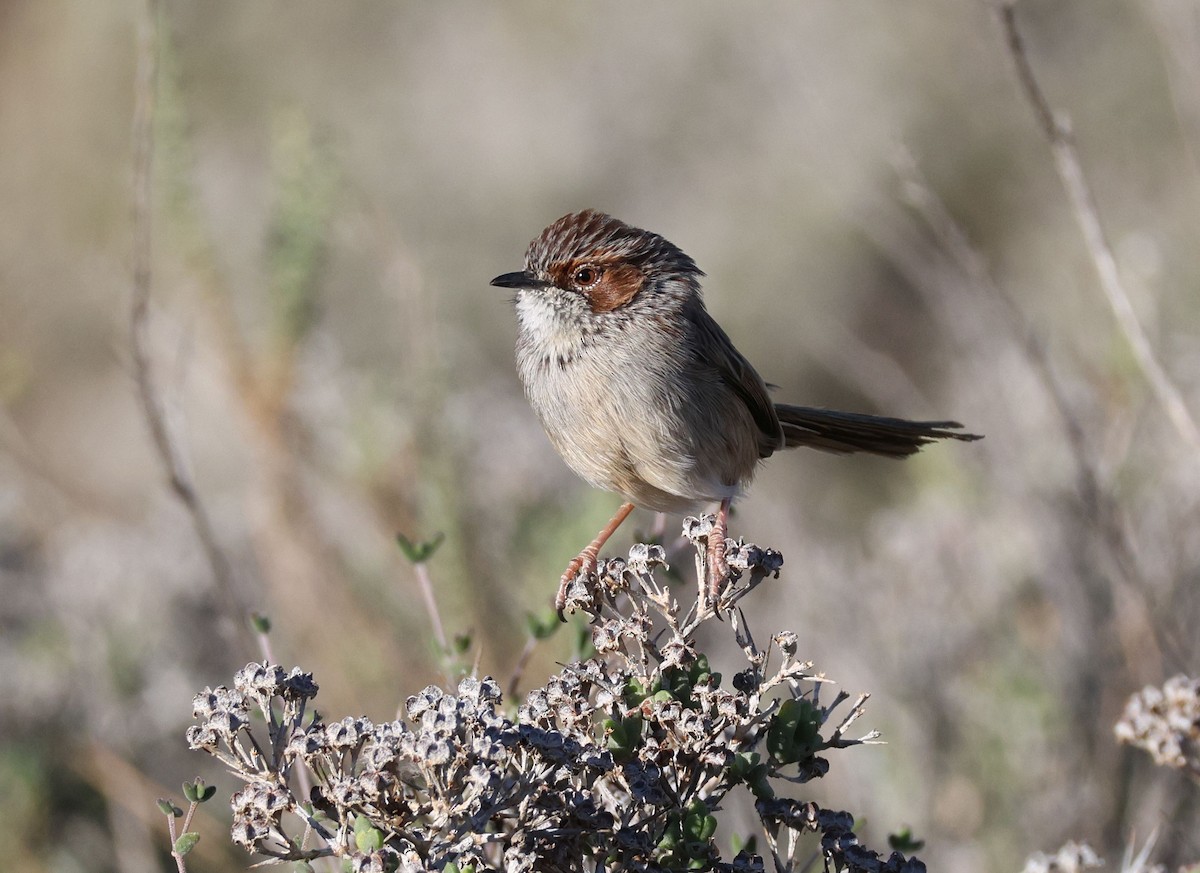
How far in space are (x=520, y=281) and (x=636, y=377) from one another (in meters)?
0.44

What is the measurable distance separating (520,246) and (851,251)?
2991 mm

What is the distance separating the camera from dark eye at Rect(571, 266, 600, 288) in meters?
3.37

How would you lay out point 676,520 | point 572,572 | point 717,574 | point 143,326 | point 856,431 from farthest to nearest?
point 676,520, point 856,431, point 572,572, point 143,326, point 717,574

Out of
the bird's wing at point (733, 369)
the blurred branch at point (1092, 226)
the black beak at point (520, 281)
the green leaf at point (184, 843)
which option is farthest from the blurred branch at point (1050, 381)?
the green leaf at point (184, 843)

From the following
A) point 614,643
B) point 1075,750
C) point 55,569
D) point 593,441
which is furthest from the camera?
point 55,569

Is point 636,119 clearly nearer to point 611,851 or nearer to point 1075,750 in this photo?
point 1075,750

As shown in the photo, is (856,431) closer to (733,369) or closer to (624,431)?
(733,369)

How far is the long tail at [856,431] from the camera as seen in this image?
3.47 meters

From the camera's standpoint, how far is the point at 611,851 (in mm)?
1910

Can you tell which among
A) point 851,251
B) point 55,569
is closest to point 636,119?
point 851,251

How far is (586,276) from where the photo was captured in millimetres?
3383

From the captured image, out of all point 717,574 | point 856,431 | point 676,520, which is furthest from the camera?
point 676,520

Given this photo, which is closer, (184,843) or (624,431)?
(184,843)

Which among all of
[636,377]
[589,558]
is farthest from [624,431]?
[589,558]
